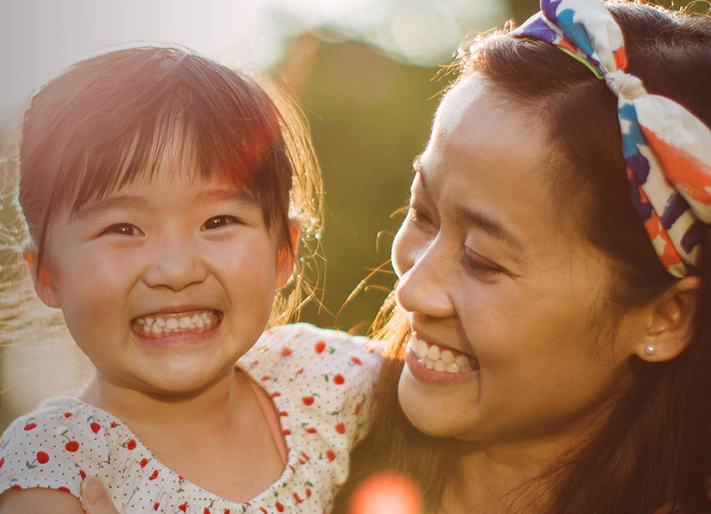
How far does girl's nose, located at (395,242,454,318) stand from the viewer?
6.64 feet

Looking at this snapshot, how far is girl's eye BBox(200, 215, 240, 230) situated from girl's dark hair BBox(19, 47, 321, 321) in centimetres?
11

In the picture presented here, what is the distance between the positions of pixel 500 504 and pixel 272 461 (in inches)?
29.2

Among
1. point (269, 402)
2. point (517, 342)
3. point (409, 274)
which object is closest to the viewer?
point (517, 342)

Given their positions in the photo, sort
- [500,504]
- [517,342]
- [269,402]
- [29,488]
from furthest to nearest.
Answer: [269,402] → [500,504] → [517,342] → [29,488]

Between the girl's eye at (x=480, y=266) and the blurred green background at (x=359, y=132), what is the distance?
3071mm

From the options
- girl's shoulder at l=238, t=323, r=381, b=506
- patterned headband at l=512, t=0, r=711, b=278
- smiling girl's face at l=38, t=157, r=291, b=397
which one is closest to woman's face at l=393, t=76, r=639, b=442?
patterned headband at l=512, t=0, r=711, b=278

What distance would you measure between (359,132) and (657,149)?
4.16 metres

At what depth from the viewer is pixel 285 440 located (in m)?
2.42

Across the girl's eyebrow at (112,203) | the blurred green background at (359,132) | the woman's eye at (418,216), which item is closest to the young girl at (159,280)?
the girl's eyebrow at (112,203)

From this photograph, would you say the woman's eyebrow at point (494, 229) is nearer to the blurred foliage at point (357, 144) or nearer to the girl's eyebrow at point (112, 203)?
the girl's eyebrow at point (112, 203)

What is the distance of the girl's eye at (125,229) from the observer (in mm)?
2039

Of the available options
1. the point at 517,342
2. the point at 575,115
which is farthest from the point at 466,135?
the point at 517,342

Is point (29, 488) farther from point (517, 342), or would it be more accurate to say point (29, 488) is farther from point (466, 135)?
point (466, 135)

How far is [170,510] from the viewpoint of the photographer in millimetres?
2051
